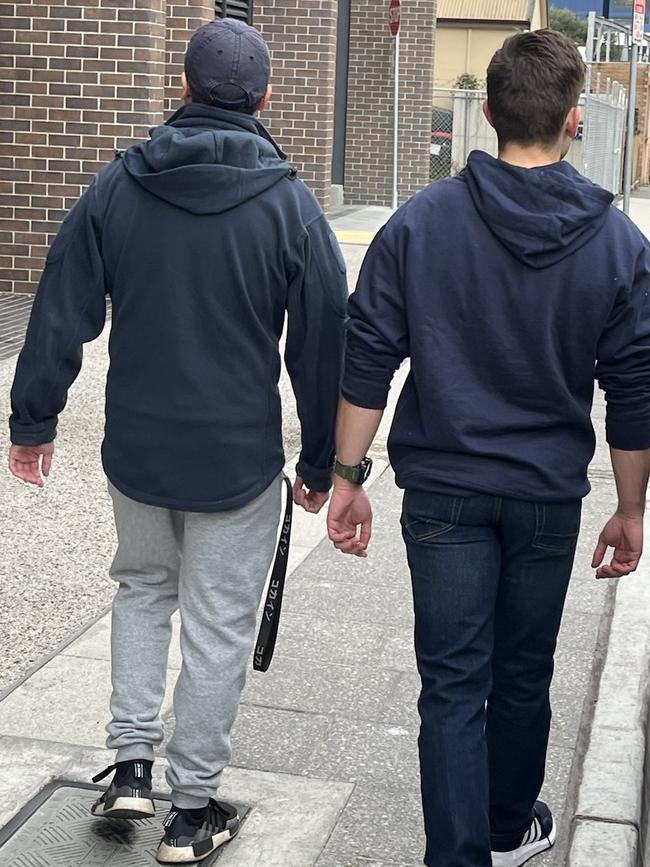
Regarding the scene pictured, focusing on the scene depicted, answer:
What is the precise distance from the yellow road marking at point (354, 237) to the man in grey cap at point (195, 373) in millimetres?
13076

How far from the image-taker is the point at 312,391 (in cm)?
336

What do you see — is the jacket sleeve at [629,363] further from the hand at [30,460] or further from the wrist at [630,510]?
the hand at [30,460]

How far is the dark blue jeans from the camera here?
9.82 ft

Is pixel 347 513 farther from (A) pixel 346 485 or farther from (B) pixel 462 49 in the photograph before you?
(B) pixel 462 49

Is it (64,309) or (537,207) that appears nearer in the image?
(537,207)

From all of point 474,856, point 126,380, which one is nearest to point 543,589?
point 474,856

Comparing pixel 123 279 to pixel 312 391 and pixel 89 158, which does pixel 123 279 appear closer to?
pixel 312 391

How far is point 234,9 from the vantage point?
Result: 16.1 metres

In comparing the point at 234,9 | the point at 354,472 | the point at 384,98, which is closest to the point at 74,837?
the point at 354,472

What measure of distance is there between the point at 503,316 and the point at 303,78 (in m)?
14.6

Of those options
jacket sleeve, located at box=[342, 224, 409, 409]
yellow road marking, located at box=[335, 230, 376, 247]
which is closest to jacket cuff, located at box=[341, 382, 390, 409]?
jacket sleeve, located at box=[342, 224, 409, 409]

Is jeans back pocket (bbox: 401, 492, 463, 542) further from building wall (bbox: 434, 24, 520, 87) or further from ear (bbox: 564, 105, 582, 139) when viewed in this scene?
building wall (bbox: 434, 24, 520, 87)

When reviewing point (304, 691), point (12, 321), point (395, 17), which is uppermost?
point (395, 17)

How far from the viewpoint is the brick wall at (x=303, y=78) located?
658 inches
